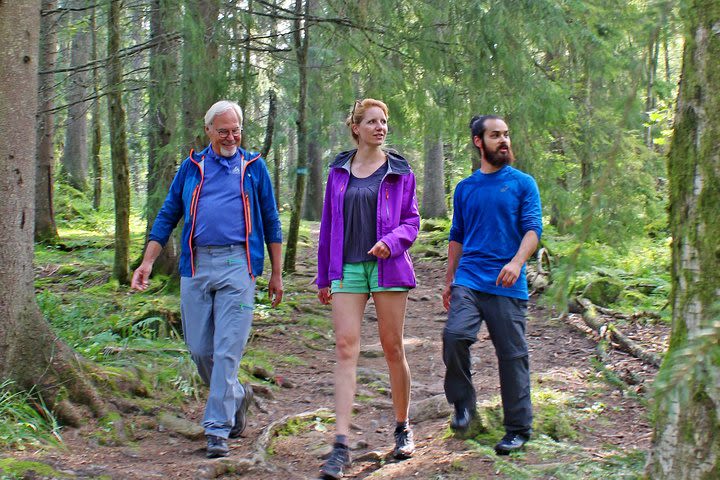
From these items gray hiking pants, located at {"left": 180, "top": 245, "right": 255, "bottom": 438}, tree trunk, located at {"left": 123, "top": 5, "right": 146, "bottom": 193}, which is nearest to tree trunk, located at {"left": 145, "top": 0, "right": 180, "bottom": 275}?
tree trunk, located at {"left": 123, "top": 5, "right": 146, "bottom": 193}

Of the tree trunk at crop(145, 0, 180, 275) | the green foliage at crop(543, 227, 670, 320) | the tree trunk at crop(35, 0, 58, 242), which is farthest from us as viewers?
the tree trunk at crop(35, 0, 58, 242)

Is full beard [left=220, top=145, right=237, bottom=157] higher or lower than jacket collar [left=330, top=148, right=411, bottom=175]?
higher

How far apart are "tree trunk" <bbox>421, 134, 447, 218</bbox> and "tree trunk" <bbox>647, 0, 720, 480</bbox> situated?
64.7 ft

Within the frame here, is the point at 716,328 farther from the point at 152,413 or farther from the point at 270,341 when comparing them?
the point at 270,341

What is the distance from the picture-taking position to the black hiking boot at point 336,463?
4352 millimetres

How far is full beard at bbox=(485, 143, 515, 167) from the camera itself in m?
4.68

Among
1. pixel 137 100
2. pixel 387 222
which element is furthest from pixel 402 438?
pixel 137 100

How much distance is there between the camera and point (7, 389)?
472 centimetres

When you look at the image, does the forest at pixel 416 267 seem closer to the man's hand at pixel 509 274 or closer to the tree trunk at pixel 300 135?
the tree trunk at pixel 300 135

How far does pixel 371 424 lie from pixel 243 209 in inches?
84.6

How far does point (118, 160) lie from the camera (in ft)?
35.2

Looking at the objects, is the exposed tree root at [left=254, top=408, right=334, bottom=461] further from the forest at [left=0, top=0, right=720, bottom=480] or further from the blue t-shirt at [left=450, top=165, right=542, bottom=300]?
the blue t-shirt at [left=450, top=165, right=542, bottom=300]

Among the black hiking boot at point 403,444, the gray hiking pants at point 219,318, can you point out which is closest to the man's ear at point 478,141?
the gray hiking pants at point 219,318

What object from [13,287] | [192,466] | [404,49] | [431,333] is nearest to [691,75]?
[192,466]
